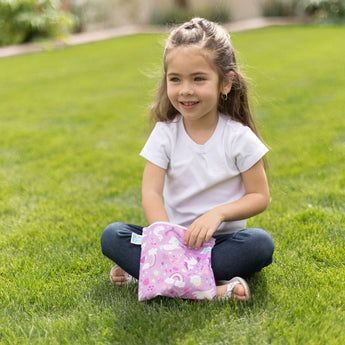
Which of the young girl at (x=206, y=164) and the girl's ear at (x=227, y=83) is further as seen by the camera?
the girl's ear at (x=227, y=83)

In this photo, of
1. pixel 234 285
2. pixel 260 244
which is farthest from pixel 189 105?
pixel 234 285

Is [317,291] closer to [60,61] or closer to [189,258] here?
[189,258]

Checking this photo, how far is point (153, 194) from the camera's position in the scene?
232 cm

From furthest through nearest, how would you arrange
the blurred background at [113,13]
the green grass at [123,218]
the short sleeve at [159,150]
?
1. the blurred background at [113,13]
2. the short sleeve at [159,150]
3. the green grass at [123,218]

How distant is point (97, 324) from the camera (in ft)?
6.35

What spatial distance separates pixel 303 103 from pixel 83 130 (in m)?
2.43

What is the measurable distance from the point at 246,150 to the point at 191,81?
0.39 metres

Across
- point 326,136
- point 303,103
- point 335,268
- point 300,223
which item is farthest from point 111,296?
point 303,103

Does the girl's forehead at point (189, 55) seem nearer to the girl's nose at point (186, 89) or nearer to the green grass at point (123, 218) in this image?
the girl's nose at point (186, 89)

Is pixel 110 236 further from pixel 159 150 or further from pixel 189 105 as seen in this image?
pixel 189 105

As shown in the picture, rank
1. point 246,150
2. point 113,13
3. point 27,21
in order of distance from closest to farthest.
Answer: point 246,150 < point 27,21 < point 113,13

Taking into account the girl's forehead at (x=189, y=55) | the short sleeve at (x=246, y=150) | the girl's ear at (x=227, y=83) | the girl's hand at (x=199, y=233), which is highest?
the girl's forehead at (x=189, y=55)

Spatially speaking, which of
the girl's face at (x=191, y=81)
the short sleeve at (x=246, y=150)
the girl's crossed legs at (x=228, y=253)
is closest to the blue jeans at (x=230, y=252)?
the girl's crossed legs at (x=228, y=253)

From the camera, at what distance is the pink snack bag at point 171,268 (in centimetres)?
202
